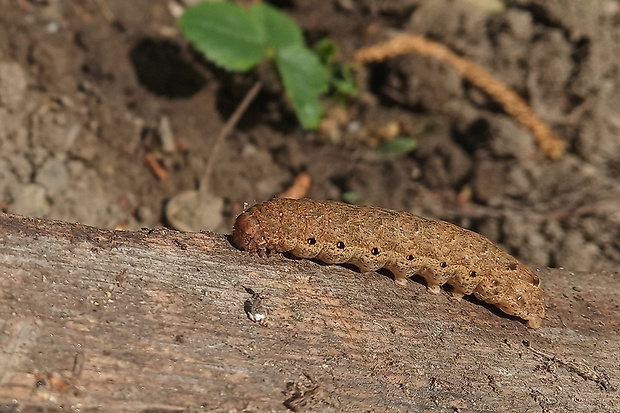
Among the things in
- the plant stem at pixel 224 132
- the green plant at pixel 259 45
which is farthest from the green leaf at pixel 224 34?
the plant stem at pixel 224 132

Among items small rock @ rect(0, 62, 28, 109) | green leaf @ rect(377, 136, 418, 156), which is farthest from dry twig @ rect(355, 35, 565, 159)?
small rock @ rect(0, 62, 28, 109)

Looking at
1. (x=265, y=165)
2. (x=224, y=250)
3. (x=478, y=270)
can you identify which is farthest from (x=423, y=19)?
(x=224, y=250)

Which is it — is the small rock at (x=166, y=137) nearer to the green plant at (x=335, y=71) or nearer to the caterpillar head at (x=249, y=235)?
the green plant at (x=335, y=71)

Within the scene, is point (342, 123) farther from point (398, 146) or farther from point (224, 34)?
point (224, 34)

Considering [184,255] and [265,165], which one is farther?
[265,165]

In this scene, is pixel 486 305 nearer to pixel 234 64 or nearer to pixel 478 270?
pixel 478 270

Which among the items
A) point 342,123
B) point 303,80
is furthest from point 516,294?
point 342,123

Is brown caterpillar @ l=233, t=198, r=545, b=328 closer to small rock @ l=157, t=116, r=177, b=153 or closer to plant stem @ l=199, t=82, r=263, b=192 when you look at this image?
plant stem @ l=199, t=82, r=263, b=192
